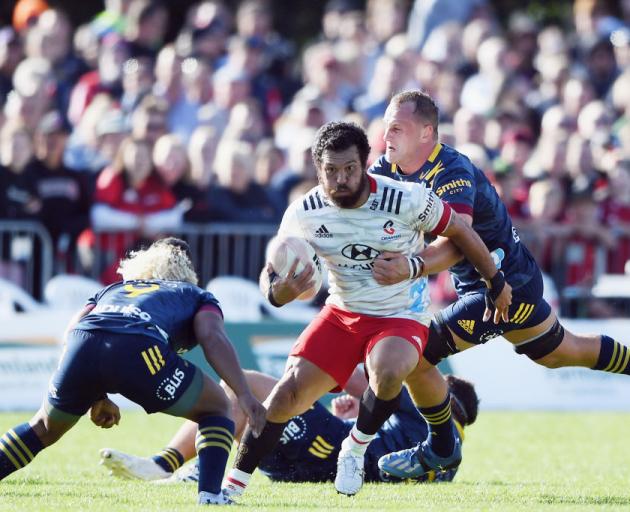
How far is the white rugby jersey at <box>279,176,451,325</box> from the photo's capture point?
7.34 meters

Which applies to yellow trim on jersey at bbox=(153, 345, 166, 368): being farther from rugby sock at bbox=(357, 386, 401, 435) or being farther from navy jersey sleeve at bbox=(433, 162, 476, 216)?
navy jersey sleeve at bbox=(433, 162, 476, 216)

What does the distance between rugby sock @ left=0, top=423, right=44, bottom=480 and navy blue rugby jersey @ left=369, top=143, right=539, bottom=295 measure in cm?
268

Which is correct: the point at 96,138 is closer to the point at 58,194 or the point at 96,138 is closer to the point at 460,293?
the point at 58,194

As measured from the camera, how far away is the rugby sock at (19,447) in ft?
23.1

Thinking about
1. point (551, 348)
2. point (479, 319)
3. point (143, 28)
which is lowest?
point (551, 348)

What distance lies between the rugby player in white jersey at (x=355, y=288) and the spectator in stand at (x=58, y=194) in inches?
234

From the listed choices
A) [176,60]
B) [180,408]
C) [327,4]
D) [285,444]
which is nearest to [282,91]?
[176,60]

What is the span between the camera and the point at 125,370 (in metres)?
6.70

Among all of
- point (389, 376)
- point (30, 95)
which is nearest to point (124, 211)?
point (30, 95)

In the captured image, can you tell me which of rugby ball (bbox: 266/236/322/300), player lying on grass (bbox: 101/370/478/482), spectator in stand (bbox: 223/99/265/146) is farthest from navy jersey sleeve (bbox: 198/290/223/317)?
spectator in stand (bbox: 223/99/265/146)

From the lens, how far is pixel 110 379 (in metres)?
6.75

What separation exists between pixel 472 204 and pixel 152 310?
210cm

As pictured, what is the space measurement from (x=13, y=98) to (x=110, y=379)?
8.25 m

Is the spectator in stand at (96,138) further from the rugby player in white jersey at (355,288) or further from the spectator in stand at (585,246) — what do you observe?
the rugby player in white jersey at (355,288)
